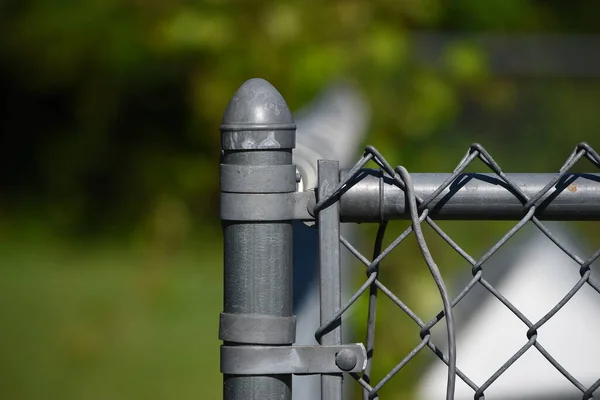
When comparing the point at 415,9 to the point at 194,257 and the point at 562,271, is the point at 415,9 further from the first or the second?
the point at 194,257

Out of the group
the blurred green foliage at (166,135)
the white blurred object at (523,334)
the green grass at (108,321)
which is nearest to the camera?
the white blurred object at (523,334)

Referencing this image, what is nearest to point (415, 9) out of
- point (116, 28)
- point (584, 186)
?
point (584, 186)

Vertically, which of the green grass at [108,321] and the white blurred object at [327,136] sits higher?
the white blurred object at [327,136]

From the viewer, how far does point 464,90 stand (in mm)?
4273

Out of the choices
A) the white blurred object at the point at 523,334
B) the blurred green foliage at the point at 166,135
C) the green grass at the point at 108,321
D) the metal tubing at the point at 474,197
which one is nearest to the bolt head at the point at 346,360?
the metal tubing at the point at 474,197

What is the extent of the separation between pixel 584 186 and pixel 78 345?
4.09 metres

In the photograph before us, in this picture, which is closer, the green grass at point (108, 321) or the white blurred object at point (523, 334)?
the white blurred object at point (523, 334)

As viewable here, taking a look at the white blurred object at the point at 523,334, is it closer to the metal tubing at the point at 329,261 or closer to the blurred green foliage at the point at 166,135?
the blurred green foliage at the point at 166,135

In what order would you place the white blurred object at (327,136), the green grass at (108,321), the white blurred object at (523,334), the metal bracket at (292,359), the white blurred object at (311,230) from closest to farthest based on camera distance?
the metal bracket at (292,359) < the white blurred object at (311,230) < the white blurred object at (327,136) < the white blurred object at (523,334) < the green grass at (108,321)

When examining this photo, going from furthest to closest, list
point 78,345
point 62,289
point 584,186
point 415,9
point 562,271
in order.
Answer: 1. point 62,289
2. point 78,345
3. point 415,9
4. point 562,271
5. point 584,186

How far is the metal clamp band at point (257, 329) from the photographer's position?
92cm

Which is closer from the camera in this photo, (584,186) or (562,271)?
(584,186)

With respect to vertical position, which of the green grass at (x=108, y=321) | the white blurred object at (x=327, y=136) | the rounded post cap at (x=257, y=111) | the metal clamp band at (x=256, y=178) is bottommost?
the green grass at (x=108, y=321)

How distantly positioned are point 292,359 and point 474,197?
284mm
